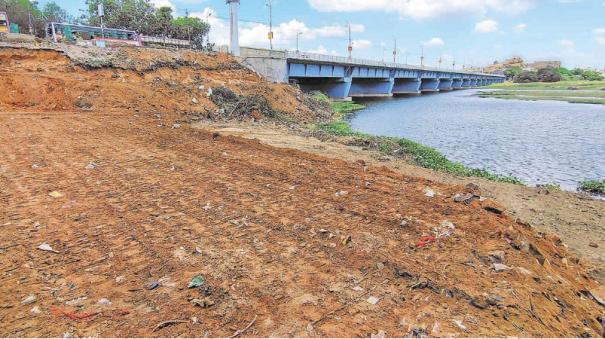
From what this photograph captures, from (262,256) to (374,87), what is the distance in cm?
5847

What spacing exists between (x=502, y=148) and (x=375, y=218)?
13130 mm

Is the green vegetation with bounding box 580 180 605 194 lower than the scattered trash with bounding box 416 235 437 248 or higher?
lower

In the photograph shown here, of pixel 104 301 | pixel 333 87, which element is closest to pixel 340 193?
pixel 104 301

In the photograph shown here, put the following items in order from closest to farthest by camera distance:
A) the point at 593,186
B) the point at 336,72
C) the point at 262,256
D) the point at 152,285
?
the point at 152,285, the point at 262,256, the point at 593,186, the point at 336,72

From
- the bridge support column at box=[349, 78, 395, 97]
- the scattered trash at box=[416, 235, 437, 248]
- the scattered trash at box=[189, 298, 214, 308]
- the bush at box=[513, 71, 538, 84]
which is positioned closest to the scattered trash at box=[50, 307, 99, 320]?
the scattered trash at box=[189, 298, 214, 308]

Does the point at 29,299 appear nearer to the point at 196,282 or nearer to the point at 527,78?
the point at 196,282

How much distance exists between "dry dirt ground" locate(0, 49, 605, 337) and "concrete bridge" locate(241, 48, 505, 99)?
2415 cm

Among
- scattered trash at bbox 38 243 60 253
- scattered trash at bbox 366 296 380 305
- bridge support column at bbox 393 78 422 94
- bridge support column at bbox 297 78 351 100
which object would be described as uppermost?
bridge support column at bbox 393 78 422 94

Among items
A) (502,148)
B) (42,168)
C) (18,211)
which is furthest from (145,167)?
(502,148)

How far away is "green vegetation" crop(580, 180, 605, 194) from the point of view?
1011 centimetres

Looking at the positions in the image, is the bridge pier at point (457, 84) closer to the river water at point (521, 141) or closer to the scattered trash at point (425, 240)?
the river water at point (521, 141)

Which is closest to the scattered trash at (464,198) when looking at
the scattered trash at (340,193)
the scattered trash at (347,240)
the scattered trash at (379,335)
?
the scattered trash at (340,193)

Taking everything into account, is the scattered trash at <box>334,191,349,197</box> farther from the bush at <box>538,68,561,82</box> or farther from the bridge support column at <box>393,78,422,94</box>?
the bush at <box>538,68,561,82</box>

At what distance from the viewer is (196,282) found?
3.95 m
